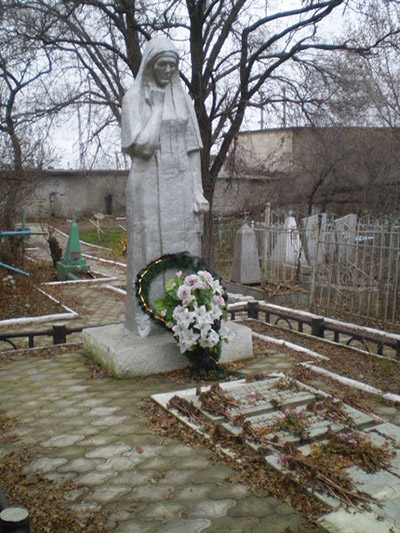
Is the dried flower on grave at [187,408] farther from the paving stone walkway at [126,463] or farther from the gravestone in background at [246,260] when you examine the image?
the gravestone in background at [246,260]

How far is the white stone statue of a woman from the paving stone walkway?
40.3 inches

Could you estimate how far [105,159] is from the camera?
14.8m

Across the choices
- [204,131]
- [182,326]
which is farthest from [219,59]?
[182,326]

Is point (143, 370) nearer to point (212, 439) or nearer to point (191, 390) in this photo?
point (191, 390)

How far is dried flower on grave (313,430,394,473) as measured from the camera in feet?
10.6

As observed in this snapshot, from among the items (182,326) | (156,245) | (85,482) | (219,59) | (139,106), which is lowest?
(85,482)

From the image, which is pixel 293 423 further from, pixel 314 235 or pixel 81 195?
pixel 81 195

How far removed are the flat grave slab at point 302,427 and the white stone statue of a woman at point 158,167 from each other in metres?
1.40

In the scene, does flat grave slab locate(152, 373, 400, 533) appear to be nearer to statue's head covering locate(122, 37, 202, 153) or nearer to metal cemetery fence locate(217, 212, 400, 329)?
statue's head covering locate(122, 37, 202, 153)

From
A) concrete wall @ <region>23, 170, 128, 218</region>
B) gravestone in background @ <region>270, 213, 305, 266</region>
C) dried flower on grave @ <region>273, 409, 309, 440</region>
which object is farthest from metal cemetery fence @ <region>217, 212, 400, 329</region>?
concrete wall @ <region>23, 170, 128, 218</region>

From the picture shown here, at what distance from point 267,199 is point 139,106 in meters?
15.2

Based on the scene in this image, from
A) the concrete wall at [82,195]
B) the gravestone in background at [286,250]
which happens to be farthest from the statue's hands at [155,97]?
the concrete wall at [82,195]

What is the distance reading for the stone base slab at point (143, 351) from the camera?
16.4ft

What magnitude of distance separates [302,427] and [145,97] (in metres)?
3.40
